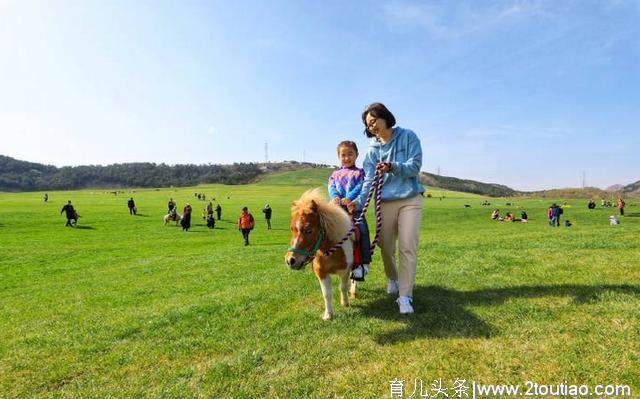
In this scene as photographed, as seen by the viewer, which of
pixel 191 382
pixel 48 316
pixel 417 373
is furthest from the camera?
pixel 48 316

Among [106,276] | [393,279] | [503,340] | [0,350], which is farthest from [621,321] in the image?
[106,276]

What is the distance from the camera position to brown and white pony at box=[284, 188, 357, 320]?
18.8ft

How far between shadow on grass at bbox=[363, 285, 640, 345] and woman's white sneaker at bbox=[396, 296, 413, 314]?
0.10 metres

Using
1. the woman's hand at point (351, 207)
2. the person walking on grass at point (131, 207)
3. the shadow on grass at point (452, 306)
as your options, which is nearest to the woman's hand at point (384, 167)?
the woman's hand at point (351, 207)

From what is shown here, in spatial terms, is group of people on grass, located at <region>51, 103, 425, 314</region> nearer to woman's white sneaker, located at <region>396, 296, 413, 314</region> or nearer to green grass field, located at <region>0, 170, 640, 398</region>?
woman's white sneaker, located at <region>396, 296, 413, 314</region>

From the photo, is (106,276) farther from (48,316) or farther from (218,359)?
(218,359)

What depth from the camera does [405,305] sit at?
21.1 feet

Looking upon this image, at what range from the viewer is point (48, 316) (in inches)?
367

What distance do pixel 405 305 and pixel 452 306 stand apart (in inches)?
33.4

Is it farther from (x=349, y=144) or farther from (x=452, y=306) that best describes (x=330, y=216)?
(x=452, y=306)

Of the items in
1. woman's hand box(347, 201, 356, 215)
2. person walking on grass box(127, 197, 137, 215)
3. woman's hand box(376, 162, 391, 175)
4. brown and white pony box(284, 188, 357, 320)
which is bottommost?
person walking on grass box(127, 197, 137, 215)

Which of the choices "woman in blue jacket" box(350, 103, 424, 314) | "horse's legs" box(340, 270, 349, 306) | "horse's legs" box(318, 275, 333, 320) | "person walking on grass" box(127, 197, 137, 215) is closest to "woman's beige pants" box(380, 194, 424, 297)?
"woman in blue jacket" box(350, 103, 424, 314)

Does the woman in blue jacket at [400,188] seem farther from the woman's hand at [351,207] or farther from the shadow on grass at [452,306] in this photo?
the shadow on grass at [452,306]

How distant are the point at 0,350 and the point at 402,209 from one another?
762cm
